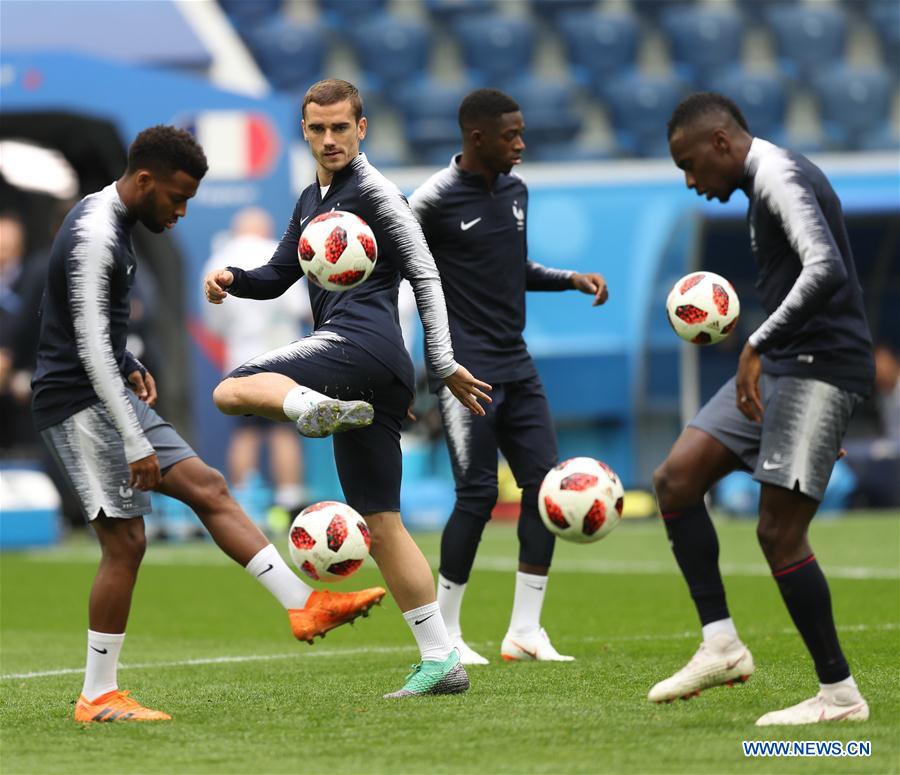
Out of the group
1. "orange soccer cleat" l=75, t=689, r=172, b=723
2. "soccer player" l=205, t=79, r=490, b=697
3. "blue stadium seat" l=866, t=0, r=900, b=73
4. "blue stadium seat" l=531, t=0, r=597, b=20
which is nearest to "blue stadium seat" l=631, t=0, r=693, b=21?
"blue stadium seat" l=531, t=0, r=597, b=20

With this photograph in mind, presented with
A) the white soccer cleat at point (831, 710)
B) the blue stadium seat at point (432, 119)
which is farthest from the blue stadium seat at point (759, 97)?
the white soccer cleat at point (831, 710)

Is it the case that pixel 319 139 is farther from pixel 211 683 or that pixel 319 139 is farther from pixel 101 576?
pixel 211 683

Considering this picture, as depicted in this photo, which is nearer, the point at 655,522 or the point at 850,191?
the point at 655,522

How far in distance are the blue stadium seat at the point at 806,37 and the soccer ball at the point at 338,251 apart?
3068 centimetres

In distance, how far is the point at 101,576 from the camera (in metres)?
5.80

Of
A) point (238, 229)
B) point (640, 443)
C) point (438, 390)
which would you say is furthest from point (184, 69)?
point (438, 390)

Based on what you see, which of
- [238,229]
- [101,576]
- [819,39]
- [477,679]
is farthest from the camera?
[819,39]

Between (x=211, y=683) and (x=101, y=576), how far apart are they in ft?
3.82

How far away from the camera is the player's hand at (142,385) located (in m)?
6.17

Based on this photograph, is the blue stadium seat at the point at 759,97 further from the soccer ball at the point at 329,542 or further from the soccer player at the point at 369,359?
the soccer ball at the point at 329,542

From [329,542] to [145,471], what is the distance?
0.66 m

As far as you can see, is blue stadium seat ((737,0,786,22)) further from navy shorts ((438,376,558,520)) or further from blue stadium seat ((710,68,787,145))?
navy shorts ((438,376,558,520))

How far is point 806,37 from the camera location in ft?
115

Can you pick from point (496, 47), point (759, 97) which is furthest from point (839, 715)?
point (496, 47)
